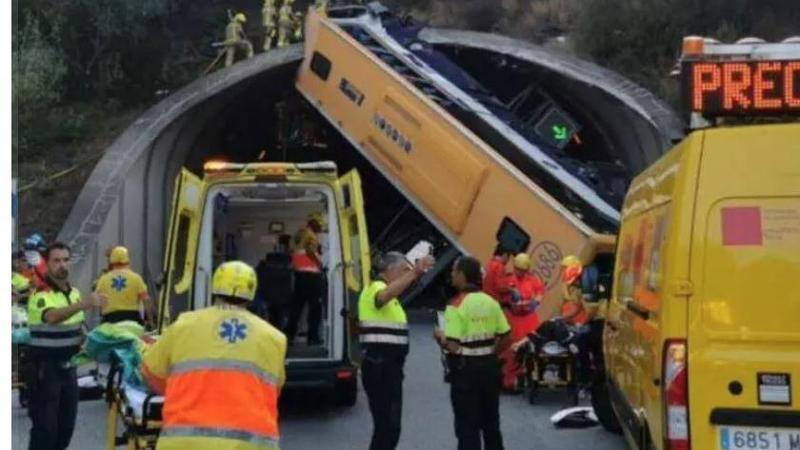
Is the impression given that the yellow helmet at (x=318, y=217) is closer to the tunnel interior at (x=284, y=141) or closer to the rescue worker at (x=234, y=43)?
the tunnel interior at (x=284, y=141)

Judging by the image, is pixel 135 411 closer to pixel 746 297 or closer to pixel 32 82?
pixel 746 297

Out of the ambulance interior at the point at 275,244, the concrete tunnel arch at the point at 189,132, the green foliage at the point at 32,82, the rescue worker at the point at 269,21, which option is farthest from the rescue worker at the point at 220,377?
the rescue worker at the point at 269,21

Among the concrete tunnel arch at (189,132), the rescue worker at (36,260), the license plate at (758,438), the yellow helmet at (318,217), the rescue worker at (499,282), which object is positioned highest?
the concrete tunnel arch at (189,132)

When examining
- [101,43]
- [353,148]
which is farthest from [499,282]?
[101,43]

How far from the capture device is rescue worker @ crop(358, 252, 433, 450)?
790 centimetres

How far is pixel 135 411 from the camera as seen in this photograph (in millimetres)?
6383

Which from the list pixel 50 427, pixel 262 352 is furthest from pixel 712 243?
pixel 50 427

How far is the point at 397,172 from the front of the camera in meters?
17.5

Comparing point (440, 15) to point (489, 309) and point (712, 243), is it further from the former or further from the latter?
point (712, 243)

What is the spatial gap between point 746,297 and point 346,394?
6532 mm

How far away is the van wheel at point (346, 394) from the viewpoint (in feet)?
36.4

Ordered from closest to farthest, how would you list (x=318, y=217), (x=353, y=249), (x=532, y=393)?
(x=353, y=249) < (x=532, y=393) < (x=318, y=217)

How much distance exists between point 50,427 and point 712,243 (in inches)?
194

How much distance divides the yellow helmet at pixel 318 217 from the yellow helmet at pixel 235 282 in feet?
27.2
